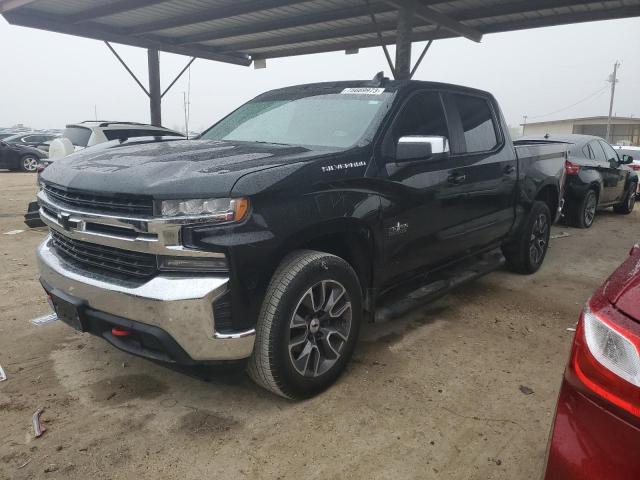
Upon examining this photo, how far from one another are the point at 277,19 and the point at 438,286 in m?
8.36

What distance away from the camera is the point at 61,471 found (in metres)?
2.25

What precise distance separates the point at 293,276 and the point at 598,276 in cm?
452

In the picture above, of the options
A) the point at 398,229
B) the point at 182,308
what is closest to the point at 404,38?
the point at 398,229

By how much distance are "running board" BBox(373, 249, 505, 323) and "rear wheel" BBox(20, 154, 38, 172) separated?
18117 millimetres

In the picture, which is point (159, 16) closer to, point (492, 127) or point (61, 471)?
point (492, 127)

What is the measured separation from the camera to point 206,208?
2.32 metres

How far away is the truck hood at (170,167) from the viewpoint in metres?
2.32

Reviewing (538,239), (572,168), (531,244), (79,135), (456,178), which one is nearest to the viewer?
(456,178)

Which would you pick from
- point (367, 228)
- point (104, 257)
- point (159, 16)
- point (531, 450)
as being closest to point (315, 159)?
point (367, 228)

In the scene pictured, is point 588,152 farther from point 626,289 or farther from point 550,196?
point 626,289

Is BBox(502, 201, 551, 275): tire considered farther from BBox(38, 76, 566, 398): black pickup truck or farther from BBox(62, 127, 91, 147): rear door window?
BBox(62, 127, 91, 147): rear door window

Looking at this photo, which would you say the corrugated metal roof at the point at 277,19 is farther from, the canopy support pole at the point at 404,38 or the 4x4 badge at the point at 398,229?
the 4x4 badge at the point at 398,229

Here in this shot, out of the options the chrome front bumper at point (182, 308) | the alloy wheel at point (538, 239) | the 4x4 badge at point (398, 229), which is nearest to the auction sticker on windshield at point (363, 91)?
the 4x4 badge at point (398, 229)

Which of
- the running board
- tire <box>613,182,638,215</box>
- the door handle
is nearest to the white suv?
the running board
